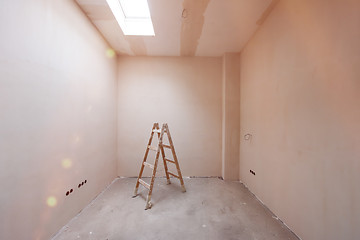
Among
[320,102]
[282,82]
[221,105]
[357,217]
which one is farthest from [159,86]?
[357,217]

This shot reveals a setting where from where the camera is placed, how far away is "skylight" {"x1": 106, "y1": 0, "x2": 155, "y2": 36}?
7.55ft

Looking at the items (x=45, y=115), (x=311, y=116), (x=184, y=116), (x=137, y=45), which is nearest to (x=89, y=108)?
(x=45, y=115)

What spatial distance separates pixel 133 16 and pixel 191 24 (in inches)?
35.3

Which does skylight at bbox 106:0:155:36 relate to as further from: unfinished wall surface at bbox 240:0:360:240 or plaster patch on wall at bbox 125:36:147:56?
unfinished wall surface at bbox 240:0:360:240

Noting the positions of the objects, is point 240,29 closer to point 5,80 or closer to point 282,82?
point 282,82

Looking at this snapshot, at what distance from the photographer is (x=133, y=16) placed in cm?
252

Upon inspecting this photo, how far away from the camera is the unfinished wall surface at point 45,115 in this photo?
48.0 inches

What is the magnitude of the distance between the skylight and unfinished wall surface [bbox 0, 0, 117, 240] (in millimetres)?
434

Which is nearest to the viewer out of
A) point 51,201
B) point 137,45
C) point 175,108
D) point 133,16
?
point 51,201

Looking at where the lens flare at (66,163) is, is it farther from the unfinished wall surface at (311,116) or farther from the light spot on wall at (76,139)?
the unfinished wall surface at (311,116)

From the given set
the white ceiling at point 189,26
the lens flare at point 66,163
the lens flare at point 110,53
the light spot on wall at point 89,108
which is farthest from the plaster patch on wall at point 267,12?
the lens flare at point 66,163

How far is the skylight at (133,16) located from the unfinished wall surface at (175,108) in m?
0.82

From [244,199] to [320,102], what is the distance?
1.72 metres

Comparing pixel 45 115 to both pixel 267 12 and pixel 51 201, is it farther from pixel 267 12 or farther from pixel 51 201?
pixel 267 12
